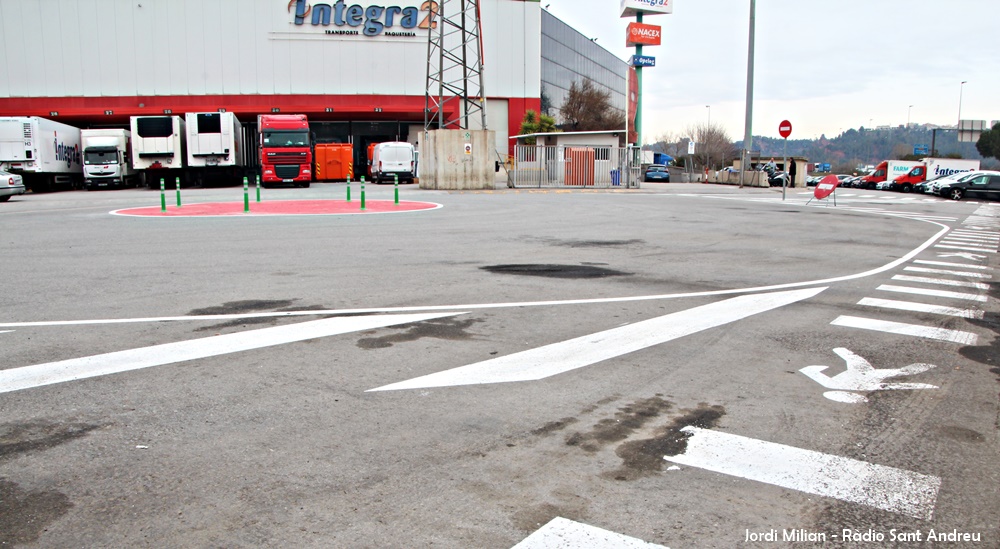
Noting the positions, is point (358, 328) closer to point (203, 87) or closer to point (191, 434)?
point (191, 434)

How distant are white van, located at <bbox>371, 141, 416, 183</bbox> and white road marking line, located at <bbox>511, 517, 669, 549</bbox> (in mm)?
42968

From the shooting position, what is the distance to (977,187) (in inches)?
1561

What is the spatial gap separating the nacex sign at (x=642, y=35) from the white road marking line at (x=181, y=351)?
62.8m

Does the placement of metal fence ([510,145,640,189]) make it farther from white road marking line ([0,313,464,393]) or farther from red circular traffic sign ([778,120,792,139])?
white road marking line ([0,313,464,393])

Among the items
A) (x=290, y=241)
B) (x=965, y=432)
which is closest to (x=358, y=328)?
(x=965, y=432)

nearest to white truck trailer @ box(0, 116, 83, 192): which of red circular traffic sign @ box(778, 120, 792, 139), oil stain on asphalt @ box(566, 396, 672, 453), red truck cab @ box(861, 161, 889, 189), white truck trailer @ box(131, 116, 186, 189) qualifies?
white truck trailer @ box(131, 116, 186, 189)

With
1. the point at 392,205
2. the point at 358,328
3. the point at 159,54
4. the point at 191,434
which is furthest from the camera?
the point at 159,54

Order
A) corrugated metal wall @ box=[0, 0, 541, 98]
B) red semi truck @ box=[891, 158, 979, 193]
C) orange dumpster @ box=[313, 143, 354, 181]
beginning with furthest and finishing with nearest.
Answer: red semi truck @ box=[891, 158, 979, 193]
corrugated metal wall @ box=[0, 0, 541, 98]
orange dumpster @ box=[313, 143, 354, 181]

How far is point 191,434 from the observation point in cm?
439

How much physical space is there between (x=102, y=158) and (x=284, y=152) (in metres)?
10.3

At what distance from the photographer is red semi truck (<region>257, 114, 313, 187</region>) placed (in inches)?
1513

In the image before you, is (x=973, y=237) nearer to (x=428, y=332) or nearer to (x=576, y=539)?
(x=428, y=332)

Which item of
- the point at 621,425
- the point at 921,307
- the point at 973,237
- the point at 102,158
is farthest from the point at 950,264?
the point at 102,158

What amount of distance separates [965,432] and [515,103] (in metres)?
Answer: 57.4
